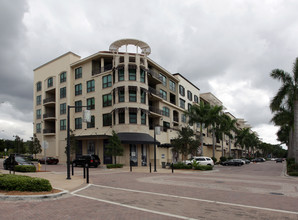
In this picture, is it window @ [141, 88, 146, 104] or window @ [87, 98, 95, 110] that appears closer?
window @ [141, 88, 146, 104]

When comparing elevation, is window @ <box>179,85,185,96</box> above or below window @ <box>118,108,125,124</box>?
above

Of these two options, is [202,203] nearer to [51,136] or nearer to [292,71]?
[292,71]

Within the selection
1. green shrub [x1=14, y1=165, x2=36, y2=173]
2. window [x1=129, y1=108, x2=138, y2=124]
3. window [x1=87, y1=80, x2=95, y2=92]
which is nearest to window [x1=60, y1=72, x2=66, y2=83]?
window [x1=87, y1=80, x2=95, y2=92]

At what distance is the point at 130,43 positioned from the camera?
38.8m

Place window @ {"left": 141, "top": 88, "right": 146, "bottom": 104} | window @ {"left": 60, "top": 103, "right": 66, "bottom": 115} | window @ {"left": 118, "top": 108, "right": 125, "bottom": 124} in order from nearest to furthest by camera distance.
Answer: window @ {"left": 118, "top": 108, "right": 125, "bottom": 124} < window @ {"left": 141, "top": 88, "right": 146, "bottom": 104} < window @ {"left": 60, "top": 103, "right": 66, "bottom": 115}

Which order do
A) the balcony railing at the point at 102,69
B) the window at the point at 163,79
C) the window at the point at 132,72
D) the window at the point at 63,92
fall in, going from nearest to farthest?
the window at the point at 132,72 < the balcony railing at the point at 102,69 < the window at the point at 63,92 < the window at the point at 163,79

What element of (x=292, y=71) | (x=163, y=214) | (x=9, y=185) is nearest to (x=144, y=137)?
(x=292, y=71)

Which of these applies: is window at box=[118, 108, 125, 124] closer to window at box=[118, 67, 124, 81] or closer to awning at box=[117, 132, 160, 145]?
awning at box=[117, 132, 160, 145]

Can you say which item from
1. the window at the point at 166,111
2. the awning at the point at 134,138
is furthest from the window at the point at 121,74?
the window at the point at 166,111

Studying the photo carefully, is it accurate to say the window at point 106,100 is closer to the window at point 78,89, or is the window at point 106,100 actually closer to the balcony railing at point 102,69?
the balcony railing at point 102,69

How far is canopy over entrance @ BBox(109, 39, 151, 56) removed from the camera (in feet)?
125

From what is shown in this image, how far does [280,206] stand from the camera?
8875 millimetres

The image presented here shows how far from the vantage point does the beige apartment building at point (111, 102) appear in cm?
3657

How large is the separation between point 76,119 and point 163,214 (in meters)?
37.6
